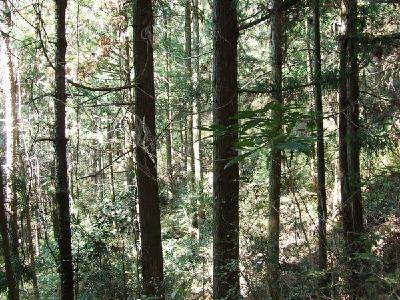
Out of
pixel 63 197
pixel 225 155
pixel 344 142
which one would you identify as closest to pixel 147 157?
pixel 225 155

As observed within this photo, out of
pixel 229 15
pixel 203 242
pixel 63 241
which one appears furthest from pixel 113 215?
pixel 229 15

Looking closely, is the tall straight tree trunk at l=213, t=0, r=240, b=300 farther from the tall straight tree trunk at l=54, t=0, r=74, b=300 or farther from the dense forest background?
the tall straight tree trunk at l=54, t=0, r=74, b=300

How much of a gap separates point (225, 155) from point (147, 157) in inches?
51.0

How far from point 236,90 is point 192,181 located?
12.3 meters

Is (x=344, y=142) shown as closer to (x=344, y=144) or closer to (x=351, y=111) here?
(x=344, y=144)

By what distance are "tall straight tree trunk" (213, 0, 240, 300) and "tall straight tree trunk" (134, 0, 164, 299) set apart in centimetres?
97

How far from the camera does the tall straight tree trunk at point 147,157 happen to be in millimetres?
6398

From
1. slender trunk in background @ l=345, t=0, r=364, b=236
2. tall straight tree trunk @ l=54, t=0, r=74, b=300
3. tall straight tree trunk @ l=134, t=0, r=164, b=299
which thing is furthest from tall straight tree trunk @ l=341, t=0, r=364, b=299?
tall straight tree trunk @ l=54, t=0, r=74, b=300

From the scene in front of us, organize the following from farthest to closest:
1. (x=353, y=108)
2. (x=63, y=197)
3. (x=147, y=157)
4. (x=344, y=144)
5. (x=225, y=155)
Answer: (x=63, y=197), (x=344, y=144), (x=353, y=108), (x=147, y=157), (x=225, y=155)

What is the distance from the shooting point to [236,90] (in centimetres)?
607

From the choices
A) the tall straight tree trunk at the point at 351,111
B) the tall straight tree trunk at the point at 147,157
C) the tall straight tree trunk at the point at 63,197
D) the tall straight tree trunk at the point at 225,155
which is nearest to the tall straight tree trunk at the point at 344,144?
the tall straight tree trunk at the point at 351,111

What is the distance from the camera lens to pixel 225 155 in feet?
19.4

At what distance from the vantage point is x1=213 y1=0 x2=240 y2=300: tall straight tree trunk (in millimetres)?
5941

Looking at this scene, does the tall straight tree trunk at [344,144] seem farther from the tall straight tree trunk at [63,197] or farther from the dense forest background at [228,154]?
the tall straight tree trunk at [63,197]
